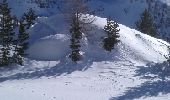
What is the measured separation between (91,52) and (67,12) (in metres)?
6.72

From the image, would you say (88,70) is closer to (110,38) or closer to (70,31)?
(70,31)

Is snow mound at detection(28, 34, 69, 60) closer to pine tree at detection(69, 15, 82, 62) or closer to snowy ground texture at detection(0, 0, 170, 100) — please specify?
snowy ground texture at detection(0, 0, 170, 100)

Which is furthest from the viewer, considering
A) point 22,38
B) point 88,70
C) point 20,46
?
point 20,46

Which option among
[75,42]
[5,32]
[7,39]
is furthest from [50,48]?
[5,32]

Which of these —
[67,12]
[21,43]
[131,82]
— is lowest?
[131,82]

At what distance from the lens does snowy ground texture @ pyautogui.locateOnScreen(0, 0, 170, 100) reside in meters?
36.2

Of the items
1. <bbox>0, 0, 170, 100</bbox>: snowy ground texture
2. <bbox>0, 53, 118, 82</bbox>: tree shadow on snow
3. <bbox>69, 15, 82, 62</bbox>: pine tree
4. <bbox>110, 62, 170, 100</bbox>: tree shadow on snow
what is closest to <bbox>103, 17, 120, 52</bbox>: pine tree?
<bbox>0, 0, 170, 100</bbox>: snowy ground texture

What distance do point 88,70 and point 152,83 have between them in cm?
916

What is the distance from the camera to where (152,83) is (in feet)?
139

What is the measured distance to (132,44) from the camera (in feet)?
198

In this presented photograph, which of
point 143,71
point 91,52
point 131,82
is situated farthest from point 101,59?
point 131,82

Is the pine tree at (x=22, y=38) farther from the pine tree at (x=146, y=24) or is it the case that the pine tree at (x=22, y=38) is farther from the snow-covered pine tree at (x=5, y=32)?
the pine tree at (x=146, y=24)

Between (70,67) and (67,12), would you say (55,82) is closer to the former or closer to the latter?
(70,67)

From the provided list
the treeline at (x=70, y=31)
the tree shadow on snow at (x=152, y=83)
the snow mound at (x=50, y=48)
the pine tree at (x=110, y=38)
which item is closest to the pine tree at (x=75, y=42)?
the treeline at (x=70, y=31)
